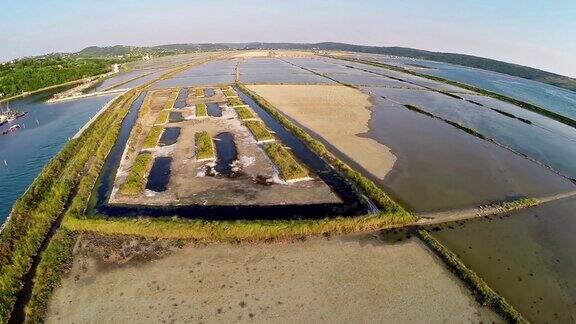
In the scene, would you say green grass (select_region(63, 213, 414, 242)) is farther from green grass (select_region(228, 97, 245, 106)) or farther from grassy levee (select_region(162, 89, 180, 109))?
green grass (select_region(228, 97, 245, 106))

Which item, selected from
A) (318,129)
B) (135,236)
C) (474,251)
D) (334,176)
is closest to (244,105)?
(318,129)

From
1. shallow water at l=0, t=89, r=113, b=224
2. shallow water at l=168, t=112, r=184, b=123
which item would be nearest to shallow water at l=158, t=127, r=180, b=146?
shallow water at l=168, t=112, r=184, b=123

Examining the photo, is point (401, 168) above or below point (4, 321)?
above

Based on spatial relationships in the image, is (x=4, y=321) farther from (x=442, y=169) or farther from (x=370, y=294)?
(x=442, y=169)

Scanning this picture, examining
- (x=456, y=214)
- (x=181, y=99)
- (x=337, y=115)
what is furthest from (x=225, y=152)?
(x=181, y=99)

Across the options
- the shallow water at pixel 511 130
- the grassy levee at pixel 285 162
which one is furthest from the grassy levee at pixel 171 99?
the shallow water at pixel 511 130

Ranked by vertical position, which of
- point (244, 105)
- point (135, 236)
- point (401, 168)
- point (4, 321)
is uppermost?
point (244, 105)

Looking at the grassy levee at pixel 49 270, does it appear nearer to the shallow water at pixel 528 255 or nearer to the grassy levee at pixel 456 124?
the shallow water at pixel 528 255
